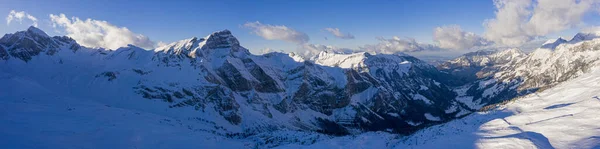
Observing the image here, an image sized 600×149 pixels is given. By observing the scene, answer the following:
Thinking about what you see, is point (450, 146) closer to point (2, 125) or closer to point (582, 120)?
point (582, 120)

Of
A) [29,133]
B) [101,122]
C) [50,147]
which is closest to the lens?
[50,147]

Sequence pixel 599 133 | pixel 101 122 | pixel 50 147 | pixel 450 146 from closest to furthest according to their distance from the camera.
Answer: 1. pixel 599 133
2. pixel 450 146
3. pixel 50 147
4. pixel 101 122

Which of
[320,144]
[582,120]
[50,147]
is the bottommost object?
[320,144]

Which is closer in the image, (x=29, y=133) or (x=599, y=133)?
(x=599, y=133)

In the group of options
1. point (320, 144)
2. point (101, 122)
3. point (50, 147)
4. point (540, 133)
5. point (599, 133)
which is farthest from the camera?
point (101, 122)

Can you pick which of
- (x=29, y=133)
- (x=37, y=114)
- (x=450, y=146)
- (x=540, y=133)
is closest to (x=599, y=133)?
(x=540, y=133)

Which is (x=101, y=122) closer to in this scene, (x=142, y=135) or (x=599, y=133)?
(x=142, y=135)

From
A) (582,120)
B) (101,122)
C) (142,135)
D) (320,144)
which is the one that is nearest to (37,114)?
(101,122)

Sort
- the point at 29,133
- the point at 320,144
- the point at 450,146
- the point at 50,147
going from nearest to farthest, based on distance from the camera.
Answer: the point at 450,146 < the point at 50,147 < the point at 29,133 < the point at 320,144

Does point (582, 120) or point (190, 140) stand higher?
point (582, 120)
